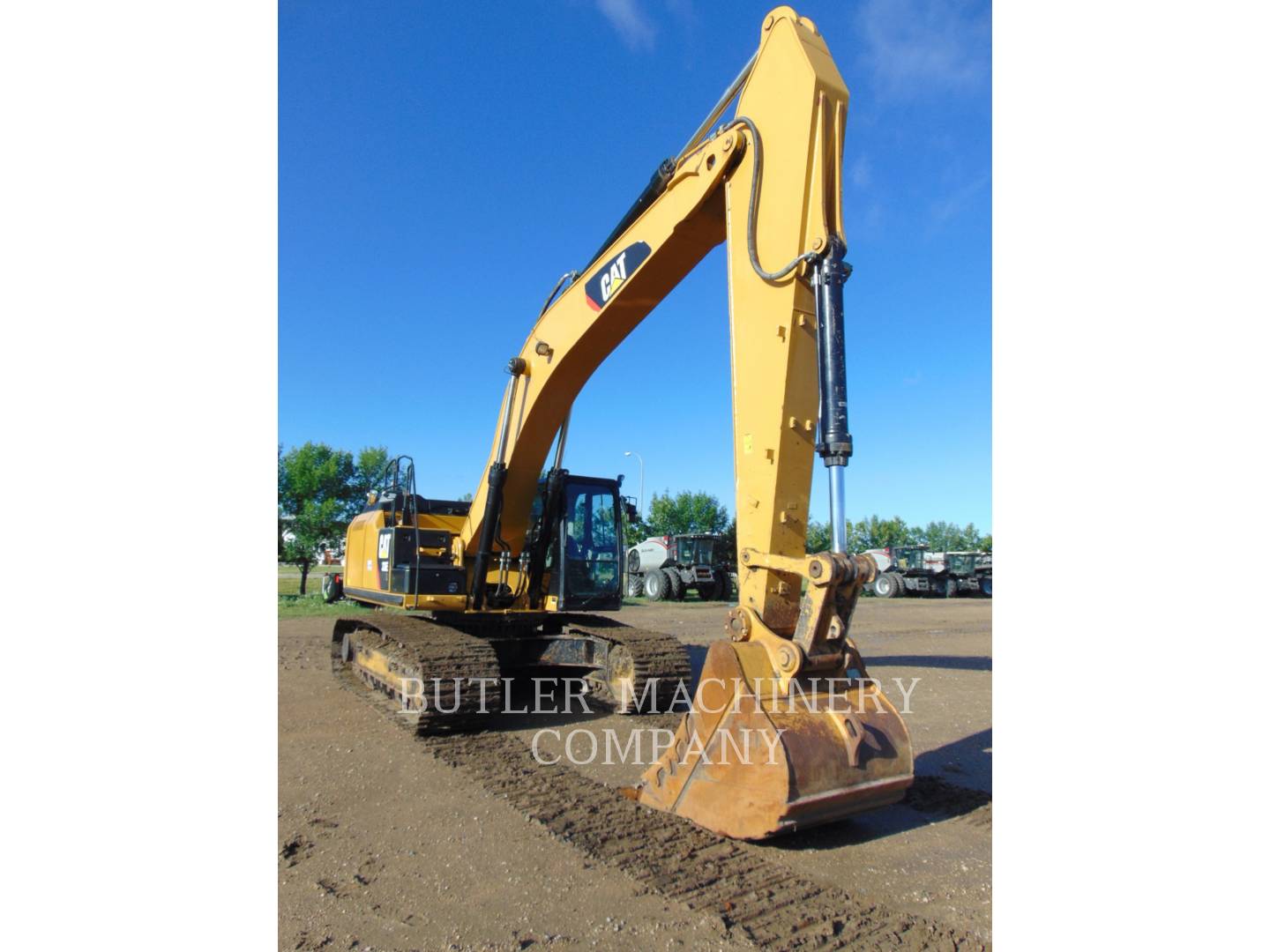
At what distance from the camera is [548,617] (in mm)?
9102

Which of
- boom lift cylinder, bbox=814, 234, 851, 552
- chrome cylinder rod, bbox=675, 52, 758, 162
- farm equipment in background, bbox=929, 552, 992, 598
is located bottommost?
farm equipment in background, bbox=929, 552, 992, 598

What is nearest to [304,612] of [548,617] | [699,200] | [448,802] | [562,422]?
[548,617]

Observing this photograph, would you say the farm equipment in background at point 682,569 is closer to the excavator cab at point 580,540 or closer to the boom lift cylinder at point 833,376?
the excavator cab at point 580,540

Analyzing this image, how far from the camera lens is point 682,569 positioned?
27.8 metres

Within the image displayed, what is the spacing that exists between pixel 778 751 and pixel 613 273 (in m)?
3.82

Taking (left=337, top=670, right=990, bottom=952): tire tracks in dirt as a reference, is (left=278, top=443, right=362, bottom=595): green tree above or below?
above

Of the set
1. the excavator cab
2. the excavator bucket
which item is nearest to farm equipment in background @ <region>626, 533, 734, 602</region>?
the excavator cab

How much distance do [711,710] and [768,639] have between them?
0.51 metres

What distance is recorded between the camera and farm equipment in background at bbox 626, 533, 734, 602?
27.3 metres

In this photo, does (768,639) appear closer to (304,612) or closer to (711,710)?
(711,710)

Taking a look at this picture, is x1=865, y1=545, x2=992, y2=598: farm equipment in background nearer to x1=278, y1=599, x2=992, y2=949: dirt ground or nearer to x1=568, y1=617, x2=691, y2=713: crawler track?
x1=568, y1=617, x2=691, y2=713: crawler track

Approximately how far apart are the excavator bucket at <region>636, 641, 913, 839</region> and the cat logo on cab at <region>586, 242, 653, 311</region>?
3.00 meters

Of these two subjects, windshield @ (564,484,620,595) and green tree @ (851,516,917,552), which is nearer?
windshield @ (564,484,620,595)

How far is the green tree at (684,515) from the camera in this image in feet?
146
